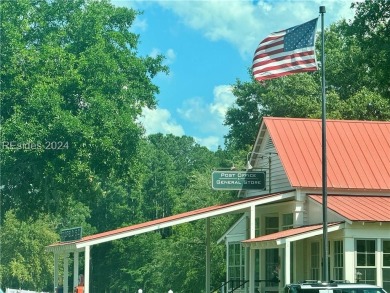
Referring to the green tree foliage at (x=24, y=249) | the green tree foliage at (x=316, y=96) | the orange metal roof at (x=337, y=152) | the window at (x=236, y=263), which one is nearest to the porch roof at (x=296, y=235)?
the orange metal roof at (x=337, y=152)

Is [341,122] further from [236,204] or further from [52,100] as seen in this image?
[52,100]

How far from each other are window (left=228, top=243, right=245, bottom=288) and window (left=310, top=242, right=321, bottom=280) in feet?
18.8

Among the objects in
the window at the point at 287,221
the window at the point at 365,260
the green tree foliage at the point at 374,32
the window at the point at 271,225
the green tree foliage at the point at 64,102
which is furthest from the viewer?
the green tree foliage at the point at 64,102

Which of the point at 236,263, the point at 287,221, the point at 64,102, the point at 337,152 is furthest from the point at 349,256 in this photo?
the point at 64,102

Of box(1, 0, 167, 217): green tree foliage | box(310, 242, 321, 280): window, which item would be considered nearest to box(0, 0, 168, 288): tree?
box(1, 0, 167, 217): green tree foliage

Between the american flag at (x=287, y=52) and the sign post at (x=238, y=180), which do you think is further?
the sign post at (x=238, y=180)

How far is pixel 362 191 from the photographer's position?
37719 millimetres

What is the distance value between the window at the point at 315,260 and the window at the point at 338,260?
6.05ft

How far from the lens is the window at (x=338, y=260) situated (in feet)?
112

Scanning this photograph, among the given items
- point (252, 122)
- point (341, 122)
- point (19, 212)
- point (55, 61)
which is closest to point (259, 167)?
point (341, 122)

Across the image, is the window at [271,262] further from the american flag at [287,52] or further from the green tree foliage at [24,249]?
the green tree foliage at [24,249]

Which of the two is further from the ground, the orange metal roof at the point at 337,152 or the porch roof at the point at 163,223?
the orange metal roof at the point at 337,152

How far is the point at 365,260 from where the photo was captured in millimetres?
33688

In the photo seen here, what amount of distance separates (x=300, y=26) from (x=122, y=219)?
72.9 meters
